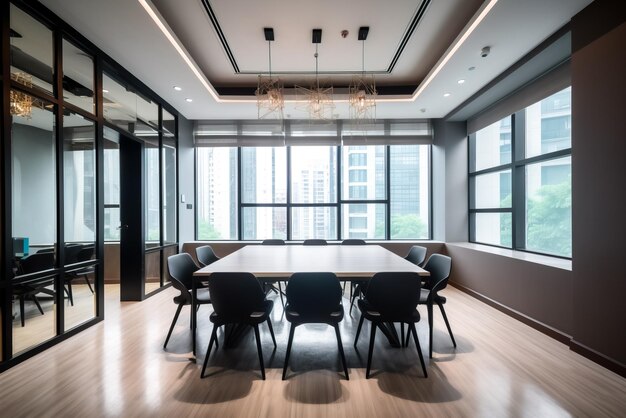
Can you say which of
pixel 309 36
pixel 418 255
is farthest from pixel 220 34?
pixel 418 255

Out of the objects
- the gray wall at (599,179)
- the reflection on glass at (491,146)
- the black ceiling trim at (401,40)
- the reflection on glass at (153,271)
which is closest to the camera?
the gray wall at (599,179)

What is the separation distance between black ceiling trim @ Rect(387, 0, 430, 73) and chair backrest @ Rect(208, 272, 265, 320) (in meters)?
3.29

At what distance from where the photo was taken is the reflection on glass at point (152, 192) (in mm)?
4492

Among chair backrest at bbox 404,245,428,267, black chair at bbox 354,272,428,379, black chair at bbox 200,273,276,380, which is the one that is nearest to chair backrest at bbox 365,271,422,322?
black chair at bbox 354,272,428,379

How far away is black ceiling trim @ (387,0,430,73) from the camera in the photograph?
2.98 metres

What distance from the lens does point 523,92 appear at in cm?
385

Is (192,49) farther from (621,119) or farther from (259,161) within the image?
(621,119)

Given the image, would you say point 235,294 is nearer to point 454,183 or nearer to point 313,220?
point 313,220

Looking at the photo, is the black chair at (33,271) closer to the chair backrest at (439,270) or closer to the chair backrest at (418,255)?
the chair backrest at (439,270)

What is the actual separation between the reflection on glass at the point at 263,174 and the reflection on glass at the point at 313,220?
467 mm

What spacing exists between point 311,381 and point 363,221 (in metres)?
4.19

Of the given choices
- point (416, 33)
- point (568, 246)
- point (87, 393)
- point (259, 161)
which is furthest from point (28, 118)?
A: point (568, 246)

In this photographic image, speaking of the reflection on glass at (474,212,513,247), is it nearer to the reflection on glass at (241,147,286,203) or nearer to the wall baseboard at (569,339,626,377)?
the wall baseboard at (569,339,626,377)

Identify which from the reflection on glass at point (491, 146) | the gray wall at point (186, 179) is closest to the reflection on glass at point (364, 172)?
the reflection on glass at point (491, 146)
